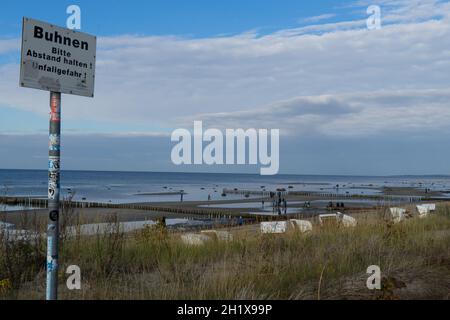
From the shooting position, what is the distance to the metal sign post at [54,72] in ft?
13.8

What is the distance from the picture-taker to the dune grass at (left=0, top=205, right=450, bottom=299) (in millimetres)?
5656

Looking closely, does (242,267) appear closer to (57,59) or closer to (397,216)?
(57,59)

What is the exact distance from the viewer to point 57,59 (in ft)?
14.4

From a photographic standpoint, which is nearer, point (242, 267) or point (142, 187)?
point (242, 267)

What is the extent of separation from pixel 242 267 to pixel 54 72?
366cm

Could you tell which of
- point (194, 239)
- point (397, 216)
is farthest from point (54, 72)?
point (397, 216)

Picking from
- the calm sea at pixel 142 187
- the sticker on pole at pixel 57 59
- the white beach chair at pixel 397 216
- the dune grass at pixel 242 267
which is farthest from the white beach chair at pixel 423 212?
the calm sea at pixel 142 187

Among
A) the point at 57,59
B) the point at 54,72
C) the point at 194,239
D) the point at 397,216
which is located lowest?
the point at 194,239

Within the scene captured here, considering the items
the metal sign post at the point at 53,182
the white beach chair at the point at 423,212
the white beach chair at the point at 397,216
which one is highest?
the metal sign post at the point at 53,182

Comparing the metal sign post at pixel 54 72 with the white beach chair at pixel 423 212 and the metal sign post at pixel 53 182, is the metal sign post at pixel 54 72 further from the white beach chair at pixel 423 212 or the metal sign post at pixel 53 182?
A: the white beach chair at pixel 423 212

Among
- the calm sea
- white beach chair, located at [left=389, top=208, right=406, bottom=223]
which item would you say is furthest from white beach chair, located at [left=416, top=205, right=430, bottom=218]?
the calm sea

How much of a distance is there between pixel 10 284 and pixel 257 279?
118 inches

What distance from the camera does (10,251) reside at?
23.0 feet
